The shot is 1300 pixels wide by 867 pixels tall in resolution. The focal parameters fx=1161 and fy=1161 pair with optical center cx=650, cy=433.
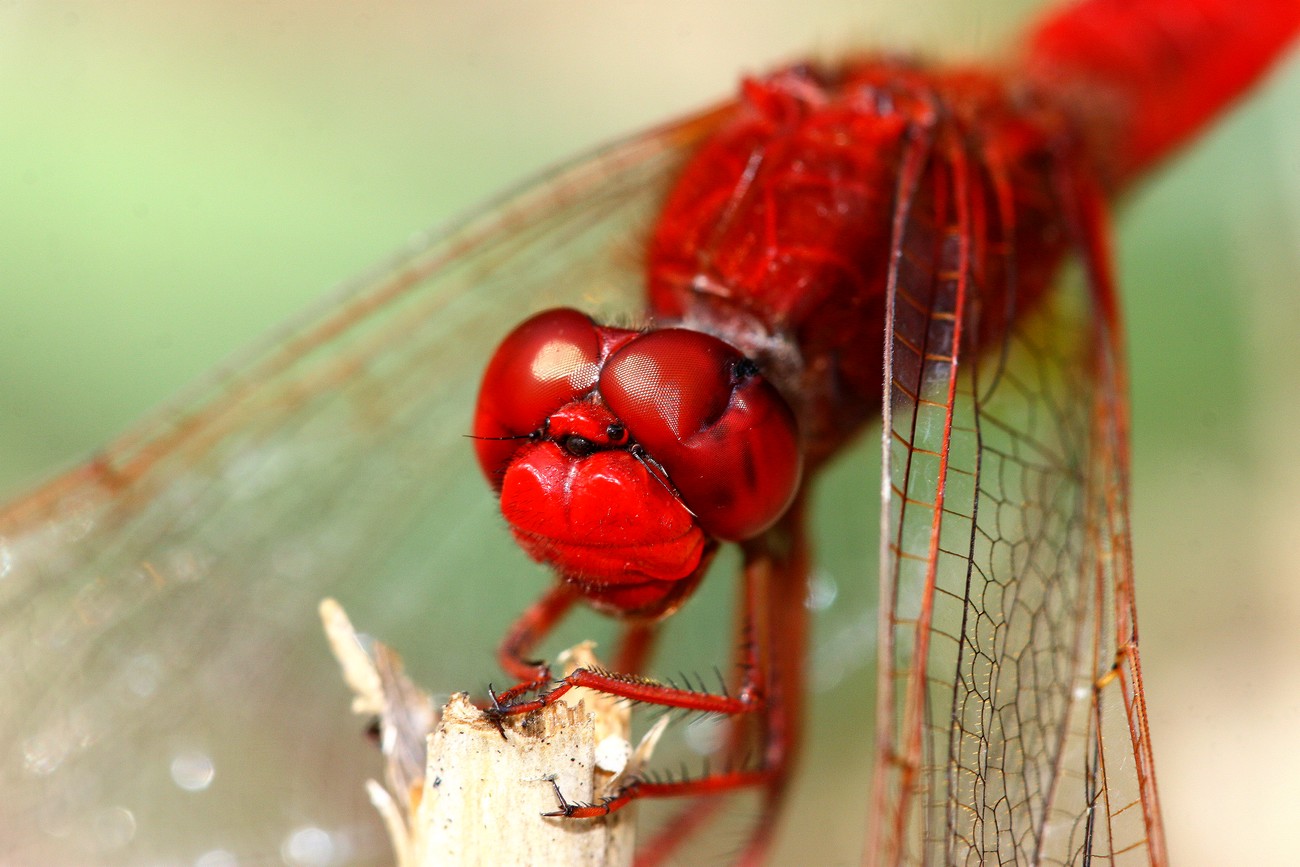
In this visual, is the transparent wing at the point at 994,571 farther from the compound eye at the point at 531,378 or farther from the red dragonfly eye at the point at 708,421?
the compound eye at the point at 531,378

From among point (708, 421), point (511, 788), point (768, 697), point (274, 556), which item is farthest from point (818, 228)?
point (274, 556)

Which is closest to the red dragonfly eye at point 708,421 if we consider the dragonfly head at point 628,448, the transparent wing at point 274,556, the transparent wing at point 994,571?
the dragonfly head at point 628,448

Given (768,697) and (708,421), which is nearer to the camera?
(708,421)

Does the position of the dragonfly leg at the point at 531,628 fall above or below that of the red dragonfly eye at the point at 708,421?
below

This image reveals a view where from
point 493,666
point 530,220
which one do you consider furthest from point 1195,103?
point 493,666

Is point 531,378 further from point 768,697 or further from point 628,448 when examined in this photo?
point 768,697

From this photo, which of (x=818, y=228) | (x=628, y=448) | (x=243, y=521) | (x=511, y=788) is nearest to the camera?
(x=511, y=788)

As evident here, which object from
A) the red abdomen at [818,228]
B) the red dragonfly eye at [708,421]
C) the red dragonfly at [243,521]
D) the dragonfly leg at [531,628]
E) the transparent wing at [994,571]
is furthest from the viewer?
the red dragonfly at [243,521]

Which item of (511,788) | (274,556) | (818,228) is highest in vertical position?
(818,228)
